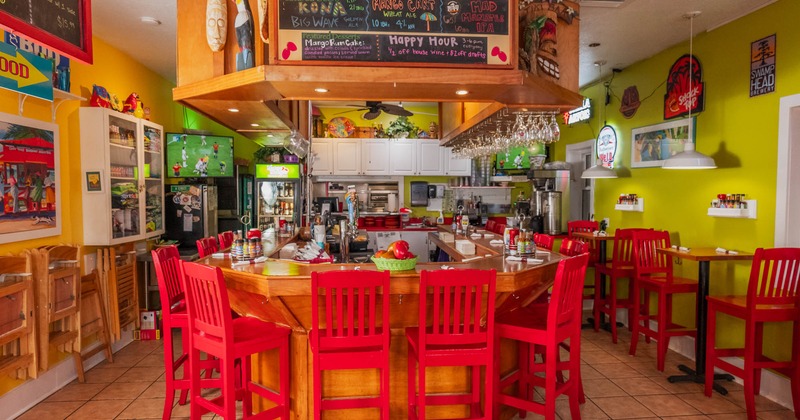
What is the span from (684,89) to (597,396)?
3361 mm

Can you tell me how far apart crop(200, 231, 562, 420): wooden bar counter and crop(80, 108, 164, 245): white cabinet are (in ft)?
6.72

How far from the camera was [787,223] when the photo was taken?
3.68 m

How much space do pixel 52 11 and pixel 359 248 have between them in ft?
10.5

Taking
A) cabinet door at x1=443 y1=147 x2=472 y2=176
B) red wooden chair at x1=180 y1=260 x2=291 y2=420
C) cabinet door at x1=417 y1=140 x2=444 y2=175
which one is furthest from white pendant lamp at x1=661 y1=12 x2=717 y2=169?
cabinet door at x1=417 y1=140 x2=444 y2=175

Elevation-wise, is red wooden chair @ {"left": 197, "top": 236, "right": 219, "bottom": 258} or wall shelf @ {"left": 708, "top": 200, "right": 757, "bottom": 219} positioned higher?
wall shelf @ {"left": 708, "top": 200, "right": 757, "bottom": 219}

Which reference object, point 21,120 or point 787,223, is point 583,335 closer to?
point 787,223

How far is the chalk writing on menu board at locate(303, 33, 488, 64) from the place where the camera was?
8.93 feet

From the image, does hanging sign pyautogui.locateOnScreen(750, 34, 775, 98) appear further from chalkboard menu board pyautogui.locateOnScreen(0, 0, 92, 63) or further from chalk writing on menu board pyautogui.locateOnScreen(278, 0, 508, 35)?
chalkboard menu board pyautogui.locateOnScreen(0, 0, 92, 63)

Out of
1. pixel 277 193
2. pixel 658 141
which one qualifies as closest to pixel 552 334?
pixel 658 141

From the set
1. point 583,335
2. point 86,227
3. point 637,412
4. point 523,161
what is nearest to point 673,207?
point 583,335

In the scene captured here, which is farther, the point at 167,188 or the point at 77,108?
the point at 167,188

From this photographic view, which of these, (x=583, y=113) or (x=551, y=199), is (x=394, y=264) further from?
(x=583, y=113)

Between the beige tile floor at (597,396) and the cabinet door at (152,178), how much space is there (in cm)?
150

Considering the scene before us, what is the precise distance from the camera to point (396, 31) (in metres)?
2.76
